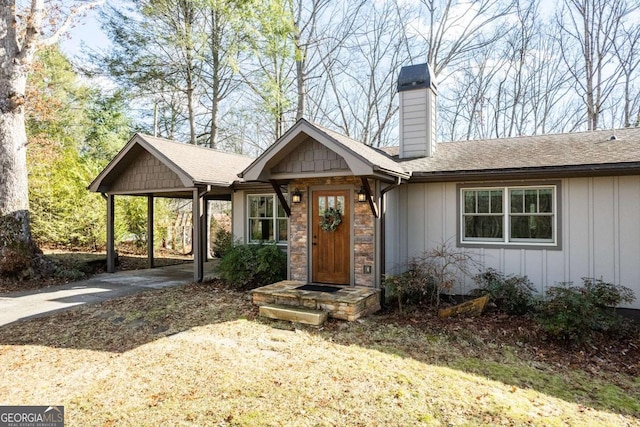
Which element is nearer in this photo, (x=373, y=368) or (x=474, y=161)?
(x=373, y=368)

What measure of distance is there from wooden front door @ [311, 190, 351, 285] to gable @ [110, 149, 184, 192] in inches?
151

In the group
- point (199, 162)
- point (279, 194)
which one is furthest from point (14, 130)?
point (279, 194)

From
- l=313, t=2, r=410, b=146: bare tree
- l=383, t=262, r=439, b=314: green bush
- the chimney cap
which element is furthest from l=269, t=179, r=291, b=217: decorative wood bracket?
l=313, t=2, r=410, b=146: bare tree

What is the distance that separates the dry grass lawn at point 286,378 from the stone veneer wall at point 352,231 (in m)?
1.37

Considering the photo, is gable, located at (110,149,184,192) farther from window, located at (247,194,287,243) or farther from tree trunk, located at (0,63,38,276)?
tree trunk, located at (0,63,38,276)

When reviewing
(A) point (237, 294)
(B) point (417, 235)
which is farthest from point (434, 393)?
(A) point (237, 294)

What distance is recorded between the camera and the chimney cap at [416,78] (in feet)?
28.7

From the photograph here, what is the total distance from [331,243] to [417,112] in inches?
152

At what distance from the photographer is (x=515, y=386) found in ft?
13.2

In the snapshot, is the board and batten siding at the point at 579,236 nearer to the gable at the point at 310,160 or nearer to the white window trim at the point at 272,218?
the gable at the point at 310,160

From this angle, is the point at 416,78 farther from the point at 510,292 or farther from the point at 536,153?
the point at 510,292

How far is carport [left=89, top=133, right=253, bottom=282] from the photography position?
29.8 feet

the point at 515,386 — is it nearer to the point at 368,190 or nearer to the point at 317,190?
the point at 368,190

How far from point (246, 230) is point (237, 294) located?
2390 mm
